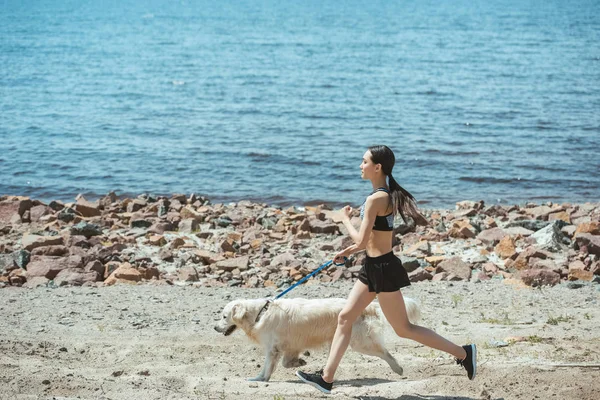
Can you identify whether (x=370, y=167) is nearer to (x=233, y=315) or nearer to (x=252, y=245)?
(x=233, y=315)

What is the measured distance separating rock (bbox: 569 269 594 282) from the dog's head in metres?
5.43

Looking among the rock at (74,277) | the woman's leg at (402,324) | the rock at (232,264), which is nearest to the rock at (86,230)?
the rock at (74,277)

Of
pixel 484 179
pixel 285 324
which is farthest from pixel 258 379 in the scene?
pixel 484 179

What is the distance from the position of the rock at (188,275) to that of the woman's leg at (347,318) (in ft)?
17.6

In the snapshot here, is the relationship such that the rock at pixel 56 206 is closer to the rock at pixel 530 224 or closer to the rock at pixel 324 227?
the rock at pixel 324 227

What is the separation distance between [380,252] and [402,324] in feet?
2.14

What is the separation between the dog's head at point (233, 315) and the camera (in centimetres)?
758

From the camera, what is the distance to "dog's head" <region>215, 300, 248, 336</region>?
24.9 ft

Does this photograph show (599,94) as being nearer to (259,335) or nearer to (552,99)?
(552,99)

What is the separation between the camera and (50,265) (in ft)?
38.8

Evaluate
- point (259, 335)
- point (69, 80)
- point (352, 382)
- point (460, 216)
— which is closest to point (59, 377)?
point (259, 335)

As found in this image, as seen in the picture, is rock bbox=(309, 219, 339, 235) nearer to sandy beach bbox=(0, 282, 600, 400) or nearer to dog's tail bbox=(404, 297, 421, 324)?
sandy beach bbox=(0, 282, 600, 400)

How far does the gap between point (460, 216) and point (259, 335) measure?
8.94 metres

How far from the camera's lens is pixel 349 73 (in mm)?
40781
